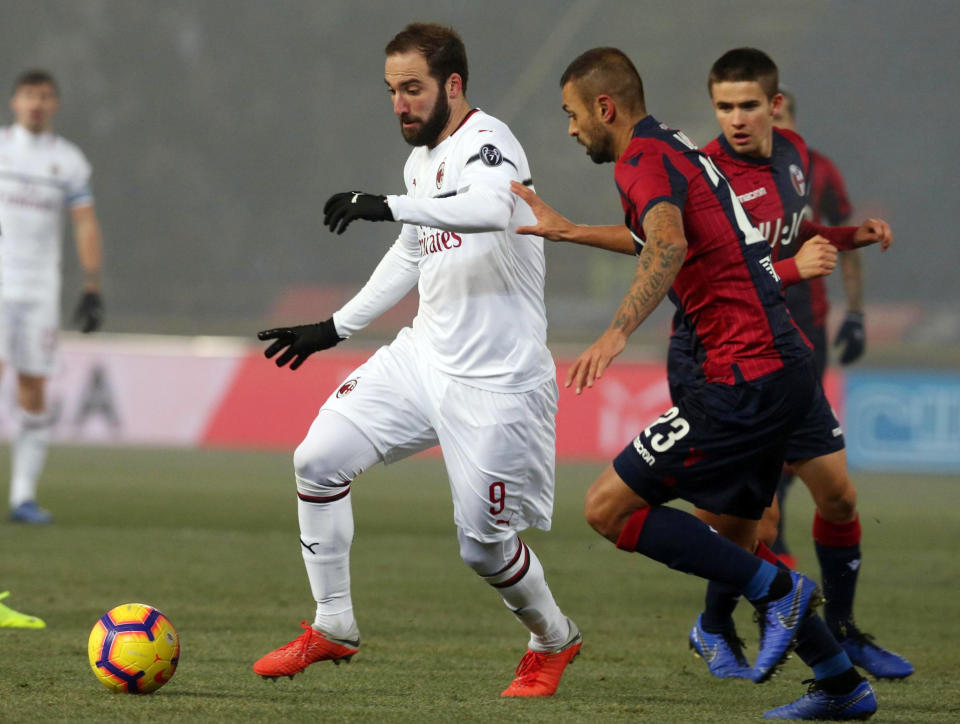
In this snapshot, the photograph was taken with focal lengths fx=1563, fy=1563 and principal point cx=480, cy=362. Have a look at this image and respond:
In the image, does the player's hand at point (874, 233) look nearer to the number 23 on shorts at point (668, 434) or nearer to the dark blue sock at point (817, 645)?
the number 23 on shorts at point (668, 434)

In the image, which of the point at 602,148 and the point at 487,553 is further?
the point at 487,553

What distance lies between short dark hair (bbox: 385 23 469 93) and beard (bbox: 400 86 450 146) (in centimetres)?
7

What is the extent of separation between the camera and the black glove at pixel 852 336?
7.25m

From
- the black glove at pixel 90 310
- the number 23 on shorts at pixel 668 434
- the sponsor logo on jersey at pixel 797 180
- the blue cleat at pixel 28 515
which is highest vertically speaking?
the sponsor logo on jersey at pixel 797 180

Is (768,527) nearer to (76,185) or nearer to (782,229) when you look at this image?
(782,229)

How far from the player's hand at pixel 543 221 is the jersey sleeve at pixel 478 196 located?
0.18 ft

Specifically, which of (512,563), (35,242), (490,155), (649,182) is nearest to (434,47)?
(490,155)

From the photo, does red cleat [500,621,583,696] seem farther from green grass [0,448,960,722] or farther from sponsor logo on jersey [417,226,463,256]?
sponsor logo on jersey [417,226,463,256]

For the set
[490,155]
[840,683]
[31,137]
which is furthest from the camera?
[31,137]

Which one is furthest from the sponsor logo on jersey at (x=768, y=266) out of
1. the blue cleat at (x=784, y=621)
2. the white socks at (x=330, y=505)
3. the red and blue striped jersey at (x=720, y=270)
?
the white socks at (x=330, y=505)

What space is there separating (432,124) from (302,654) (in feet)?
5.54

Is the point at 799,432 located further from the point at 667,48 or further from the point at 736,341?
the point at 667,48

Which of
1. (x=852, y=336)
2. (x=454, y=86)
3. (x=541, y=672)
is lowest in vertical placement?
(x=541, y=672)

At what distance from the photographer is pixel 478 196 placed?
15.0 feet
